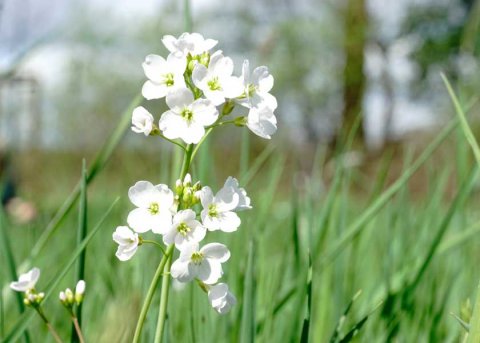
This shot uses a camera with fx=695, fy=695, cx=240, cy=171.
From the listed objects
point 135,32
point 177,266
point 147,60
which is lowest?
point 177,266

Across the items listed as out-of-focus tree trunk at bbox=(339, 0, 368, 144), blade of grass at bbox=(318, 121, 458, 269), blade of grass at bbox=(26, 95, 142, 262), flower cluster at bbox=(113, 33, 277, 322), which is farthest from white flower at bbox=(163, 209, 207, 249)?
out-of-focus tree trunk at bbox=(339, 0, 368, 144)

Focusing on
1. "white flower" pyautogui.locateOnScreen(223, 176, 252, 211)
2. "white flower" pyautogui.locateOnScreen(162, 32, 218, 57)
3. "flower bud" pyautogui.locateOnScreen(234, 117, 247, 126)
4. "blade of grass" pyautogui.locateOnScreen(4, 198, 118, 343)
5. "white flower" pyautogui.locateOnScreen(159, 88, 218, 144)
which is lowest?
"blade of grass" pyautogui.locateOnScreen(4, 198, 118, 343)

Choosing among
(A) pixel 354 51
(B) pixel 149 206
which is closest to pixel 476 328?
(B) pixel 149 206

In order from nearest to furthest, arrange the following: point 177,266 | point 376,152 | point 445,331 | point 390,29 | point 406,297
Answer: point 177,266, point 406,297, point 445,331, point 376,152, point 390,29

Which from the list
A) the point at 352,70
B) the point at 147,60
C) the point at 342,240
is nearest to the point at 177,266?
the point at 147,60

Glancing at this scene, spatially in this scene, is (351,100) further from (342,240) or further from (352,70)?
(342,240)

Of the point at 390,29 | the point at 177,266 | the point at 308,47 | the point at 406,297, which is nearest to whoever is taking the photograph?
the point at 177,266

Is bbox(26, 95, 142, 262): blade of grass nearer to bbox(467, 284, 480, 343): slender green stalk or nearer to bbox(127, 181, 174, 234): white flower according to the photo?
bbox(127, 181, 174, 234): white flower

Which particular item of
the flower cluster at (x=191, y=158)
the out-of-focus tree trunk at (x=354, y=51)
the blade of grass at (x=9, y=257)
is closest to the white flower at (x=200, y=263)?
the flower cluster at (x=191, y=158)

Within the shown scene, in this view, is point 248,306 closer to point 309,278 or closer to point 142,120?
point 309,278
